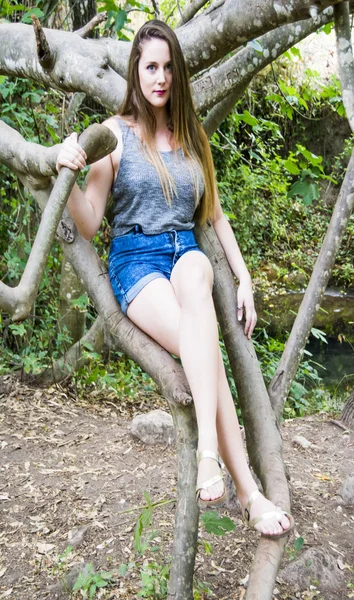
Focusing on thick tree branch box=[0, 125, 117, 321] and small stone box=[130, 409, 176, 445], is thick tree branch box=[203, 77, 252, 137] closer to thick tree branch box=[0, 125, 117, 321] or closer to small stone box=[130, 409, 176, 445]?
small stone box=[130, 409, 176, 445]

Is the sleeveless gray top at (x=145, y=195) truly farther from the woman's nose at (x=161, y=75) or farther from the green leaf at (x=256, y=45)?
the green leaf at (x=256, y=45)

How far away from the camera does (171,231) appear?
2189mm

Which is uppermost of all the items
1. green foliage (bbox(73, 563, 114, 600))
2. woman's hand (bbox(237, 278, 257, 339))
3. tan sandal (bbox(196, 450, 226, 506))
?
woman's hand (bbox(237, 278, 257, 339))

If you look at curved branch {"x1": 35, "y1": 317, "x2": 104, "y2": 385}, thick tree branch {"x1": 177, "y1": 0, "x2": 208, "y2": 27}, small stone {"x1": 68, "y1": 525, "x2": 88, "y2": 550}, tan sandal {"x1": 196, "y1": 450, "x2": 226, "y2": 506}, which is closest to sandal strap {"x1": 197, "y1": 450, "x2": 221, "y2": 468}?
tan sandal {"x1": 196, "y1": 450, "x2": 226, "y2": 506}

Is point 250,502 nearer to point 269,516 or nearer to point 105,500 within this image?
point 269,516

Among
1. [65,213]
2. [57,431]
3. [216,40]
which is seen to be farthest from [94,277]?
[57,431]

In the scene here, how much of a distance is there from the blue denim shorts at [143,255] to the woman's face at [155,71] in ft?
1.53

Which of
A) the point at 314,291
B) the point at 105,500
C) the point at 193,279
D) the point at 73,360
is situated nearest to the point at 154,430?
the point at 105,500

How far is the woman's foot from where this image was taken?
1749 millimetres

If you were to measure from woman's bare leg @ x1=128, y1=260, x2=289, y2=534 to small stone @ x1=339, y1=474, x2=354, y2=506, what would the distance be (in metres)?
1.19

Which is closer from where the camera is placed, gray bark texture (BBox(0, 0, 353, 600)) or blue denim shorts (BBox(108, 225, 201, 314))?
gray bark texture (BBox(0, 0, 353, 600))

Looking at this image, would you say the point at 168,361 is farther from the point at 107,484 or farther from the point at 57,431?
the point at 57,431

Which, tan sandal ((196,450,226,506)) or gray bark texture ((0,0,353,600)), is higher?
gray bark texture ((0,0,353,600))

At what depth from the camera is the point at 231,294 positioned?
7.13 ft
